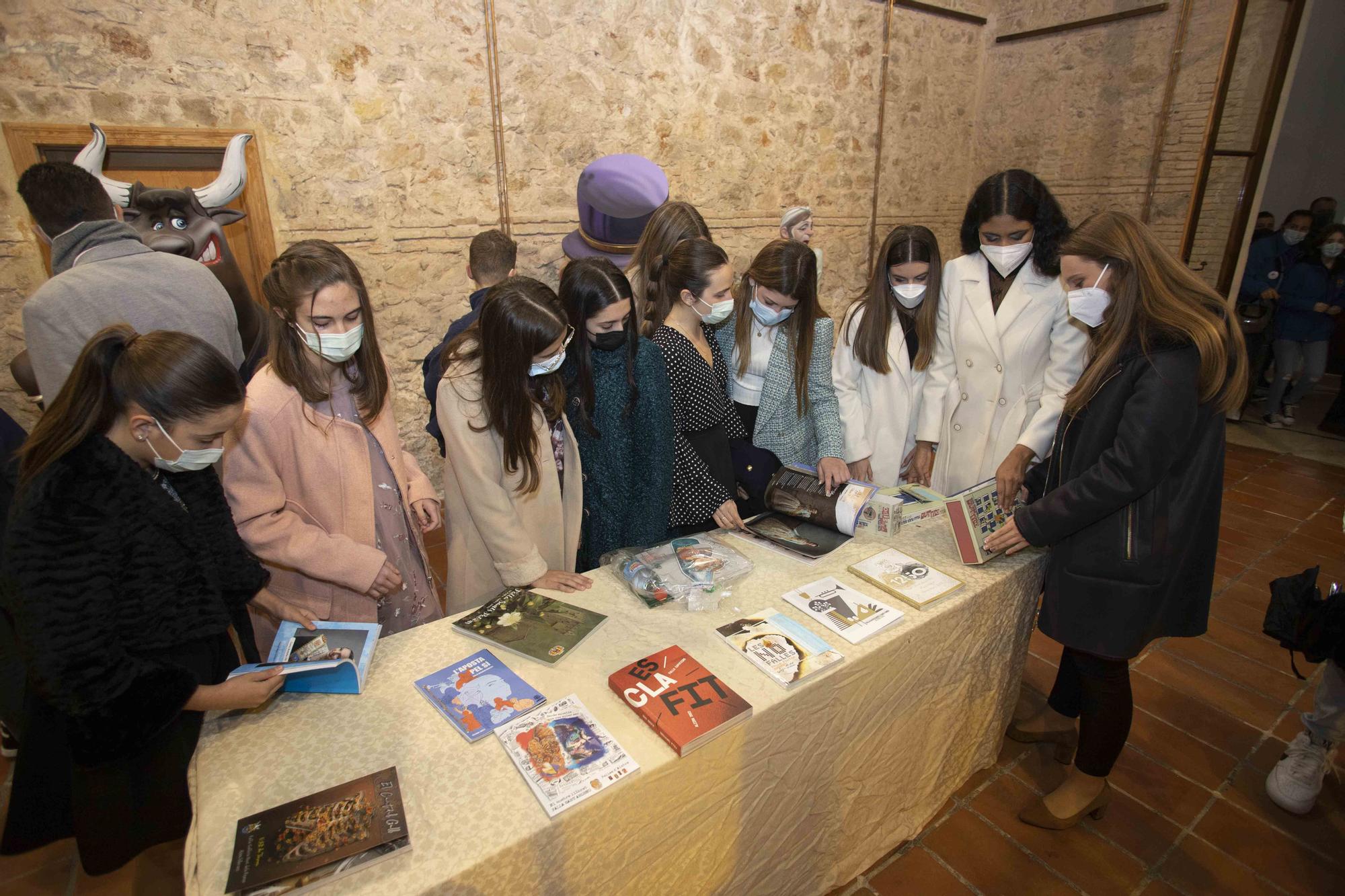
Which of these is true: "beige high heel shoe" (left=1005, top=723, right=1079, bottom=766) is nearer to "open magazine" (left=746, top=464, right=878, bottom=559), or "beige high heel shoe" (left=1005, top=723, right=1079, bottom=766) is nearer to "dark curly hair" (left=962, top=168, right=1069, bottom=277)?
"open magazine" (left=746, top=464, right=878, bottom=559)

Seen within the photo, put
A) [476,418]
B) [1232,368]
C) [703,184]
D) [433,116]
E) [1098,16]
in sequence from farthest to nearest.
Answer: [1098,16] < [703,184] < [433,116] < [476,418] < [1232,368]

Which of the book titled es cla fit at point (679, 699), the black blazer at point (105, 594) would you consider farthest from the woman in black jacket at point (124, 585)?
the book titled es cla fit at point (679, 699)

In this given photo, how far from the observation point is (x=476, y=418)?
6.13 ft

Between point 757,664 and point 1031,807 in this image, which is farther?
point 1031,807

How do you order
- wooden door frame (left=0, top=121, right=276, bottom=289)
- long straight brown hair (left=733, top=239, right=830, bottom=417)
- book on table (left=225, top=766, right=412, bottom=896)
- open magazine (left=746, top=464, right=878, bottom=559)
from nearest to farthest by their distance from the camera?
book on table (left=225, top=766, right=412, bottom=896)
open magazine (left=746, top=464, right=878, bottom=559)
long straight brown hair (left=733, top=239, right=830, bottom=417)
wooden door frame (left=0, top=121, right=276, bottom=289)

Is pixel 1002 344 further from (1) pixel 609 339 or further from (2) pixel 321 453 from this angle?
(2) pixel 321 453

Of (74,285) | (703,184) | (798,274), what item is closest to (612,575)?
(798,274)

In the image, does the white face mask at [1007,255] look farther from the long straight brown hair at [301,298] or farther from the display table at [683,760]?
the long straight brown hair at [301,298]

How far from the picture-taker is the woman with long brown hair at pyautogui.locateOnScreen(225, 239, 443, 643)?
173 cm

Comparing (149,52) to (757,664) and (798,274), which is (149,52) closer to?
(798,274)

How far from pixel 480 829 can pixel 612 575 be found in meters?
0.82

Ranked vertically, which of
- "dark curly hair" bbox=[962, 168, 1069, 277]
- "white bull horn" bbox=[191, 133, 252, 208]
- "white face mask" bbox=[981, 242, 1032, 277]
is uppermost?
"white bull horn" bbox=[191, 133, 252, 208]

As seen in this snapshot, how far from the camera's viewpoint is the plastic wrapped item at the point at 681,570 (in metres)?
1.78

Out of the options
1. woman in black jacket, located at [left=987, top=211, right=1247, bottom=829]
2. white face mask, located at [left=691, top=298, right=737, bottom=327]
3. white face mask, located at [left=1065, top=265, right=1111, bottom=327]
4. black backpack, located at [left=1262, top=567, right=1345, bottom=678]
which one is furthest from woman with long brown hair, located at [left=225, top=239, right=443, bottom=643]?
black backpack, located at [left=1262, top=567, right=1345, bottom=678]
